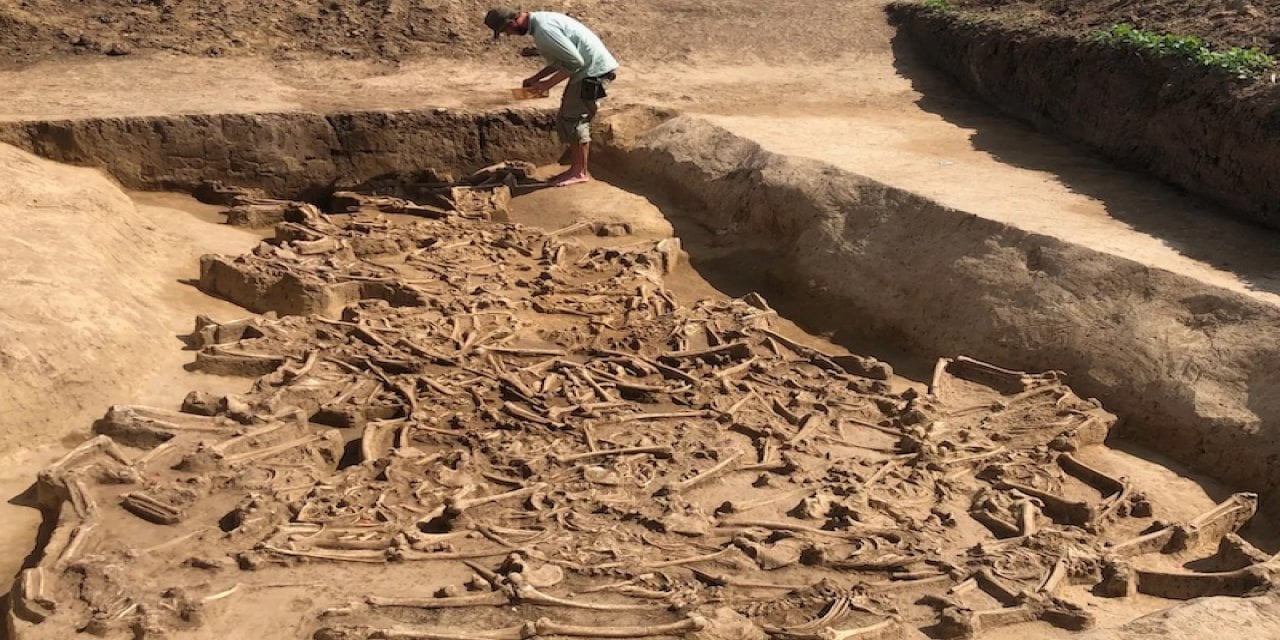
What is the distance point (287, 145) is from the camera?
9.84 m

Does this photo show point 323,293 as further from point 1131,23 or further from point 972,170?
point 1131,23

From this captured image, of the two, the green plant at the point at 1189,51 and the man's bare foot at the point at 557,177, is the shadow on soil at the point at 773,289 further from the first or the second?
the green plant at the point at 1189,51

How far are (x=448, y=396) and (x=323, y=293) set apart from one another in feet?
5.41

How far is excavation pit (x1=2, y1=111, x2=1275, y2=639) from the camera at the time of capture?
14.6 feet

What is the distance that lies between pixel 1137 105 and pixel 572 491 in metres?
5.88

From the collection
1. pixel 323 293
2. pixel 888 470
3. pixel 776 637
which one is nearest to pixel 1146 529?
pixel 888 470

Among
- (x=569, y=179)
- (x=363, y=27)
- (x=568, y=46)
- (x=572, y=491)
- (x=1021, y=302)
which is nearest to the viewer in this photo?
(x=572, y=491)

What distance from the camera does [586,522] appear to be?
5.08 m

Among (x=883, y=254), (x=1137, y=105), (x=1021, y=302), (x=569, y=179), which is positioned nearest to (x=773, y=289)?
(x=883, y=254)

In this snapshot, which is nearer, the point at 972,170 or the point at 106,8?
the point at 972,170

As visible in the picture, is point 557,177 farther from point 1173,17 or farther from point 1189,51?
point 1173,17

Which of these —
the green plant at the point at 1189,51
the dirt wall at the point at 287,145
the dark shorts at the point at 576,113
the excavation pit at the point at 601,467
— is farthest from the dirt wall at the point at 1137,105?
the dirt wall at the point at 287,145

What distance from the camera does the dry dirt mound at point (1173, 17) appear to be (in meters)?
8.80

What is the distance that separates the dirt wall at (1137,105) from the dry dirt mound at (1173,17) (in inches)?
14.3
